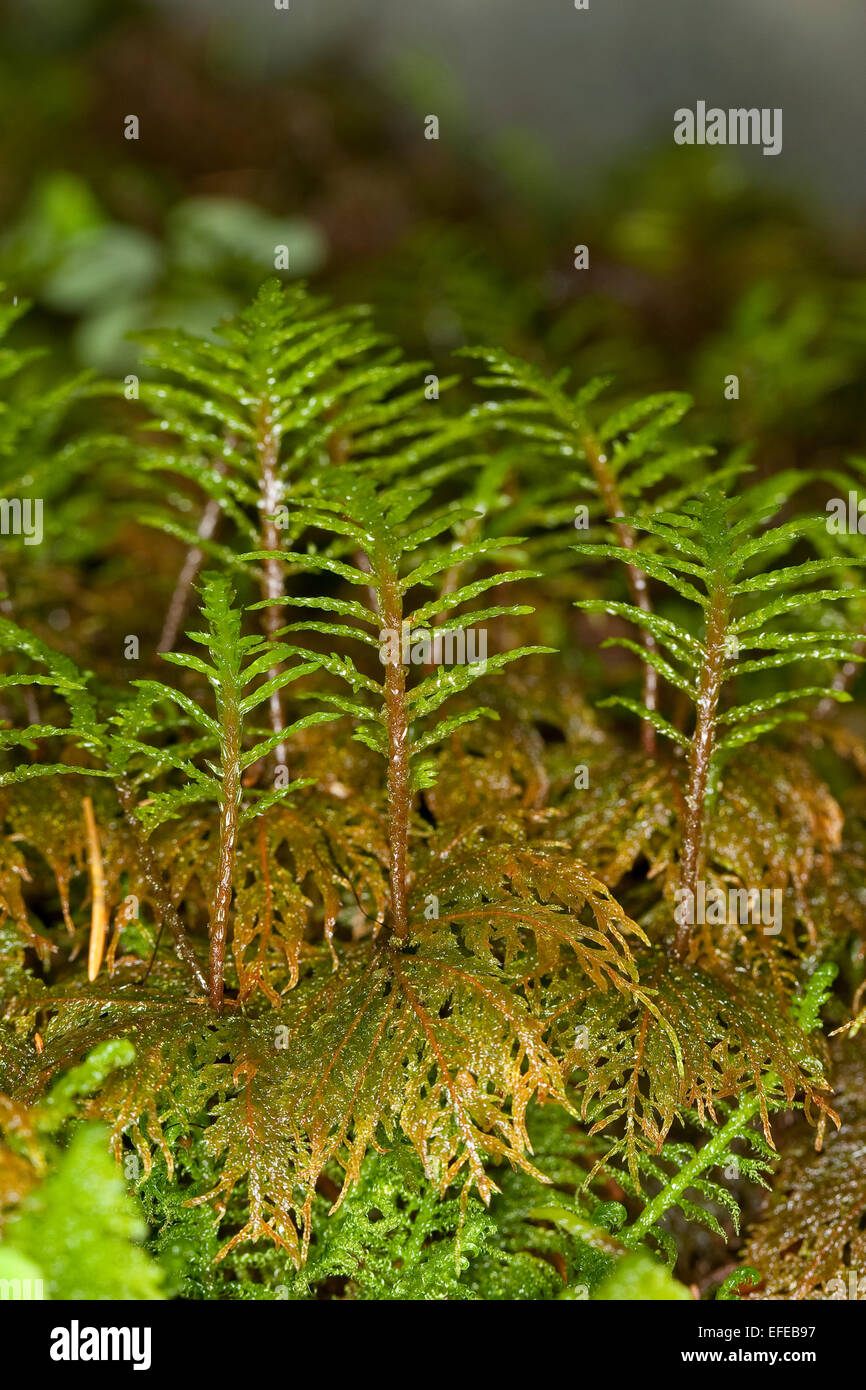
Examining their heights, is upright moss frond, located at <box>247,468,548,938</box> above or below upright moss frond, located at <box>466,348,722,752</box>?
below

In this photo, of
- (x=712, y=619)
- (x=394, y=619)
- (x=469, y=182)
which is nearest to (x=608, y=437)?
(x=712, y=619)

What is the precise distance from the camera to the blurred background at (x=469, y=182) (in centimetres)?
260

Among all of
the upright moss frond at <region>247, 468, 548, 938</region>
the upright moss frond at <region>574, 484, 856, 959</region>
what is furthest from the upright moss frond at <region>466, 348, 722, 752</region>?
the upright moss frond at <region>247, 468, 548, 938</region>

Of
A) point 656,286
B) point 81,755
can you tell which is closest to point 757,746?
point 81,755

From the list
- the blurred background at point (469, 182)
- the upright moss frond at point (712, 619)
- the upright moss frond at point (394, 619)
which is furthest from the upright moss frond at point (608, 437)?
the blurred background at point (469, 182)

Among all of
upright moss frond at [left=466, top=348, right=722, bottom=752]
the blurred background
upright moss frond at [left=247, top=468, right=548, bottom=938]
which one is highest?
the blurred background

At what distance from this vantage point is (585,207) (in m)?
3.50

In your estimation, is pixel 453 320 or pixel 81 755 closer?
pixel 81 755

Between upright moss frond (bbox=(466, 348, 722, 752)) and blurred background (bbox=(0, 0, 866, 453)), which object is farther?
blurred background (bbox=(0, 0, 866, 453))

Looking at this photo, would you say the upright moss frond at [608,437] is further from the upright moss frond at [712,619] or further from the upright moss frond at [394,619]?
the upright moss frond at [394,619]

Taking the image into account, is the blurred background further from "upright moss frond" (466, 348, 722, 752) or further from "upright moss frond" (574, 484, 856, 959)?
"upright moss frond" (574, 484, 856, 959)

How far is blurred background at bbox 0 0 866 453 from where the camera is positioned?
8.52 feet
